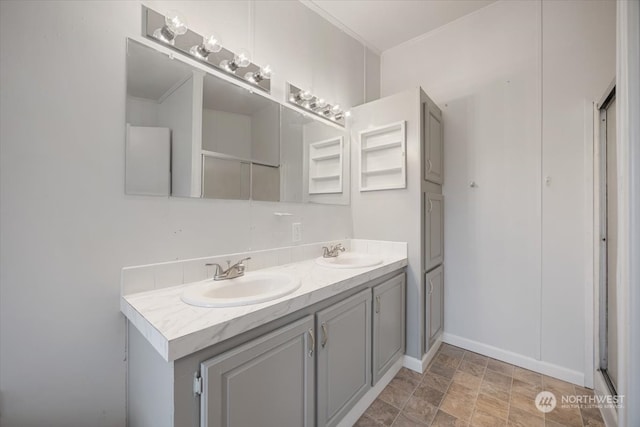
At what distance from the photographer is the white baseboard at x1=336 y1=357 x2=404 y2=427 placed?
4.67ft

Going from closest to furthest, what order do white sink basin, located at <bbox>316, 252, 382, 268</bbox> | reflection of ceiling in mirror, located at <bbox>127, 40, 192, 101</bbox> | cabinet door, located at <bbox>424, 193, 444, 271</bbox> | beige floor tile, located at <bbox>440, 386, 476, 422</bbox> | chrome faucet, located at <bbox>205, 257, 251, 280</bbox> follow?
1. reflection of ceiling in mirror, located at <bbox>127, 40, 192, 101</bbox>
2. chrome faucet, located at <bbox>205, 257, 251, 280</bbox>
3. beige floor tile, located at <bbox>440, 386, 476, 422</bbox>
4. white sink basin, located at <bbox>316, 252, 382, 268</bbox>
5. cabinet door, located at <bbox>424, 193, 444, 271</bbox>

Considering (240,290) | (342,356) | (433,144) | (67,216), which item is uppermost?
(433,144)

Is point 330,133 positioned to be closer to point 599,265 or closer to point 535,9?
point 535,9

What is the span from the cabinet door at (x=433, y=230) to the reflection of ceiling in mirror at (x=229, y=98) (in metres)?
1.36

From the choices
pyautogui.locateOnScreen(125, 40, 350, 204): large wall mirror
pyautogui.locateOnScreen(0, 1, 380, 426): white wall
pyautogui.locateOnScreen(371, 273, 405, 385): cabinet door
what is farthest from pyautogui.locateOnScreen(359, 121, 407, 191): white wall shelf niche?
pyautogui.locateOnScreen(0, 1, 380, 426): white wall

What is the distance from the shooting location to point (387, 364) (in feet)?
5.74

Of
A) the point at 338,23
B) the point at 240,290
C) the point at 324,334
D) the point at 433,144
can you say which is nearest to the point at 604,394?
the point at 324,334

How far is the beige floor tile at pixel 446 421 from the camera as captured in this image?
146cm

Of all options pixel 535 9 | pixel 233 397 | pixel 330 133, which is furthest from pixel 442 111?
pixel 233 397

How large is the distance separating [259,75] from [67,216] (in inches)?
46.3

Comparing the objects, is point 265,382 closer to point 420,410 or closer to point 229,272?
point 229,272

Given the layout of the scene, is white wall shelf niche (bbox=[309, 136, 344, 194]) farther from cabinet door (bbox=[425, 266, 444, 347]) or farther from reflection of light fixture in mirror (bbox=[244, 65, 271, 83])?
cabinet door (bbox=[425, 266, 444, 347])

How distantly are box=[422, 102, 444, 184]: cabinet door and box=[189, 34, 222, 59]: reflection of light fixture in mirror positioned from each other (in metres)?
1.46

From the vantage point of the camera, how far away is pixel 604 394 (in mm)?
1522
